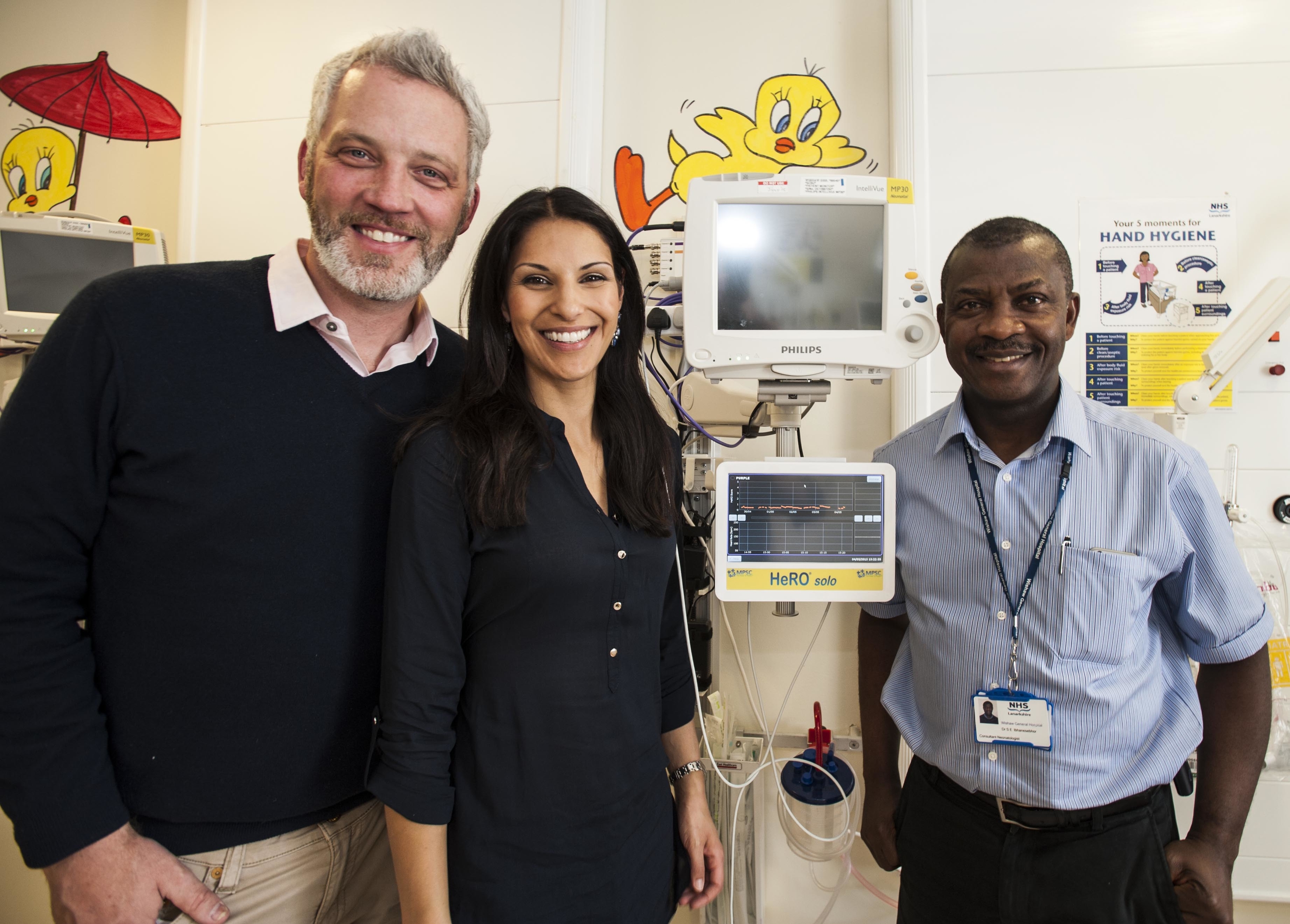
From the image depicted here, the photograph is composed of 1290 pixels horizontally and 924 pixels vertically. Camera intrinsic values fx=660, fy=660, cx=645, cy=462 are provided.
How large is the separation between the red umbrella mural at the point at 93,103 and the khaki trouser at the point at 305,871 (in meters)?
2.30

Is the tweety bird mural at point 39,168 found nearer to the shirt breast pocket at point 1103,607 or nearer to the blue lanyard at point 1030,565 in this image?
the blue lanyard at point 1030,565

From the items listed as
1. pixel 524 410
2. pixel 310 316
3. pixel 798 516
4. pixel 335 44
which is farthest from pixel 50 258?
pixel 798 516

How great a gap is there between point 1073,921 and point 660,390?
4.81ft

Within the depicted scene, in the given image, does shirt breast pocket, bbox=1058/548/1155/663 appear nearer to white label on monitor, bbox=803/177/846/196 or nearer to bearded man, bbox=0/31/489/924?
white label on monitor, bbox=803/177/846/196

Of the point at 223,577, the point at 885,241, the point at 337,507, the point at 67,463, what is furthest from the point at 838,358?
the point at 67,463

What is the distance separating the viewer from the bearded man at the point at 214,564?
0.86m

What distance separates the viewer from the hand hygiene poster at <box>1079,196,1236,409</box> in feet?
5.66

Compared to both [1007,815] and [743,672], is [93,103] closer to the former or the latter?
[743,672]

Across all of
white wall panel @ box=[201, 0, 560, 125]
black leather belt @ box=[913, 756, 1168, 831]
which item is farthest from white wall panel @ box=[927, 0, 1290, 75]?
black leather belt @ box=[913, 756, 1168, 831]

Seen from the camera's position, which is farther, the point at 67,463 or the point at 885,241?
the point at 885,241

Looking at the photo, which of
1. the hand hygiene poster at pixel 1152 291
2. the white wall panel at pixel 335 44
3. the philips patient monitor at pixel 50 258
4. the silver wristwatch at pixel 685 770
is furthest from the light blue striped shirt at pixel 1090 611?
the philips patient monitor at pixel 50 258

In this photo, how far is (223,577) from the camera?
3.07 ft

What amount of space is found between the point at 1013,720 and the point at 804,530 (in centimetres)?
45

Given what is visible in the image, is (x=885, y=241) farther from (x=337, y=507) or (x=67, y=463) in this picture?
(x=67, y=463)
